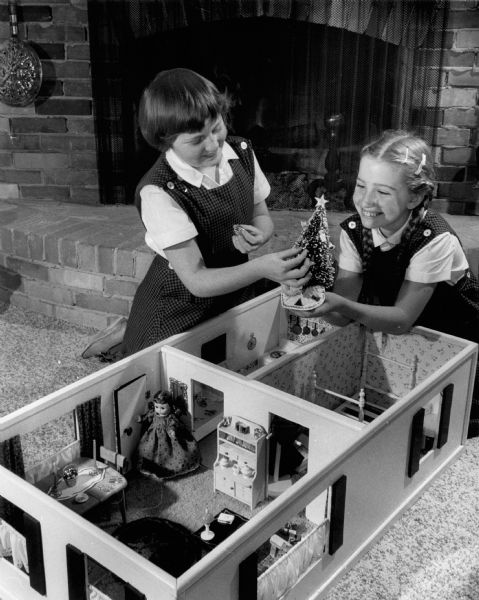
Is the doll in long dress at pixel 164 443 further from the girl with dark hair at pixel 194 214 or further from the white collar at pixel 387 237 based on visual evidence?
the white collar at pixel 387 237

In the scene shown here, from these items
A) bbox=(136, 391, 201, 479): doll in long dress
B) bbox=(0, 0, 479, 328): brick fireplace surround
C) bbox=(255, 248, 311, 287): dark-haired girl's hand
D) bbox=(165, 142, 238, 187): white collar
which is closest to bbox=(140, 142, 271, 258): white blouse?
bbox=(165, 142, 238, 187): white collar

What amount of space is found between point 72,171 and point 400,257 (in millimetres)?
1564

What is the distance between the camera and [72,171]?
2.69 metres

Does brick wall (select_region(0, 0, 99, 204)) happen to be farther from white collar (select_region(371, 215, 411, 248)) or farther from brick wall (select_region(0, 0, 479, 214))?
white collar (select_region(371, 215, 411, 248))

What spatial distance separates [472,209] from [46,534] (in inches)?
77.1

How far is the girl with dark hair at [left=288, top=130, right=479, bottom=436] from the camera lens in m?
1.41

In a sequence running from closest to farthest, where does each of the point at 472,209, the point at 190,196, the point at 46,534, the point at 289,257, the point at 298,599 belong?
1. the point at 46,534
2. the point at 298,599
3. the point at 289,257
4. the point at 190,196
5. the point at 472,209

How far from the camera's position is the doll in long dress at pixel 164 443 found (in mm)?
1368

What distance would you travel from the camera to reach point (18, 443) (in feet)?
3.86

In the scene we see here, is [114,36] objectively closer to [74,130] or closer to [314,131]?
[74,130]

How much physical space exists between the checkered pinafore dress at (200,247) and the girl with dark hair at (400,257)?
0.23 meters

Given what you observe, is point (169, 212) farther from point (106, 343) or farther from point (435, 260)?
point (106, 343)

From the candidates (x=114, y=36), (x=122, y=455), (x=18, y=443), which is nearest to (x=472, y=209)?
(x=114, y=36)

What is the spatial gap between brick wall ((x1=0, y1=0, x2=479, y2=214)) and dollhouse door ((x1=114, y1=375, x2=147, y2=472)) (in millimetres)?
1480
